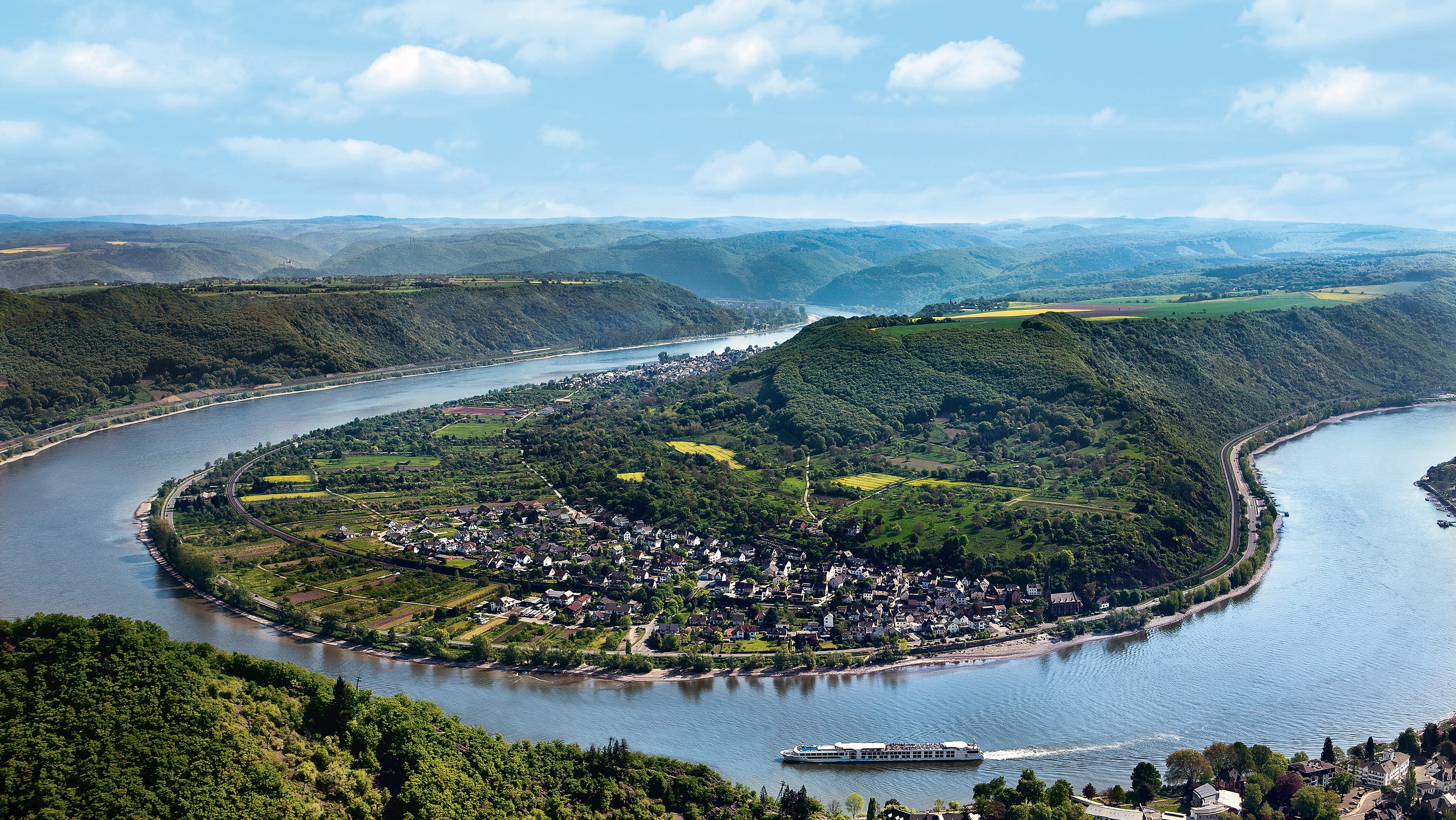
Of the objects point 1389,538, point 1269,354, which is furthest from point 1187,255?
point 1389,538

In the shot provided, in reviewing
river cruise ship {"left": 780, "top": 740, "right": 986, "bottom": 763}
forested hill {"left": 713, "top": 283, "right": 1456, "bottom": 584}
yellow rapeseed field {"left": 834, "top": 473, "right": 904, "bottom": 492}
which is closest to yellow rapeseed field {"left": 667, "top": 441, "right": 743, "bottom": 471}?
forested hill {"left": 713, "top": 283, "right": 1456, "bottom": 584}

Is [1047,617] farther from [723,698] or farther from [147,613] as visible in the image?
[147,613]

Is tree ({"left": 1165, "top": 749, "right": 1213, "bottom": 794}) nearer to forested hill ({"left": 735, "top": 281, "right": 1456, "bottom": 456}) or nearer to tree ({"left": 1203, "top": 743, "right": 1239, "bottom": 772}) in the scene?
tree ({"left": 1203, "top": 743, "right": 1239, "bottom": 772})

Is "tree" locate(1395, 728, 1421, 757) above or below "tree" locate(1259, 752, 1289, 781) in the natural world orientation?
above

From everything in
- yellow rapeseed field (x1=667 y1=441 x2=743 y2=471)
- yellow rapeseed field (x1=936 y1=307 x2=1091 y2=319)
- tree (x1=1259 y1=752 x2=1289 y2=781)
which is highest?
yellow rapeseed field (x1=936 y1=307 x2=1091 y2=319)

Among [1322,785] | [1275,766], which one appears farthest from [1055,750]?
[1322,785]

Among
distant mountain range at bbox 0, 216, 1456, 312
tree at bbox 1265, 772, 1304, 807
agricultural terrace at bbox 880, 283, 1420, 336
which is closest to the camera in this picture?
tree at bbox 1265, 772, 1304, 807
